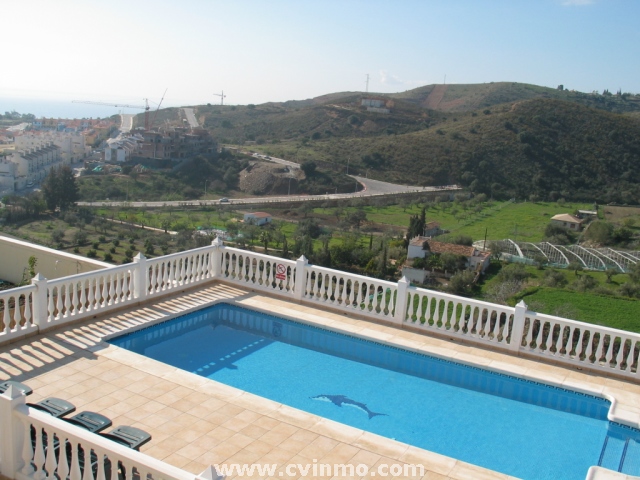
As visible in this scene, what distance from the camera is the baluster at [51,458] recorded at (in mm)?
3791

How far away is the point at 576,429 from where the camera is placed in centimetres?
619

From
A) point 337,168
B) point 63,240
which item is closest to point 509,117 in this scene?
point 337,168

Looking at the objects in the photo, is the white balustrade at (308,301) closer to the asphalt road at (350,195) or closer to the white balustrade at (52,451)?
the white balustrade at (52,451)

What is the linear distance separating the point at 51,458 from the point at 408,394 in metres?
4.06

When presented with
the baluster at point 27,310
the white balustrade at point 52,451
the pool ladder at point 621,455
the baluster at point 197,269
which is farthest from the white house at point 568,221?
the white balustrade at point 52,451

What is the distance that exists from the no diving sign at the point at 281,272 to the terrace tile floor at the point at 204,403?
219cm

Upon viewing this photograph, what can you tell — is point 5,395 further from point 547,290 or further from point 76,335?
point 547,290

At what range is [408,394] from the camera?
6699mm

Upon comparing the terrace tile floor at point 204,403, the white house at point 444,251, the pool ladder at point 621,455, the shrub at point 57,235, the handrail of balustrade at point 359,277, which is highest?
the handrail of balustrade at point 359,277

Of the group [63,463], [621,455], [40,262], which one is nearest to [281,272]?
[40,262]

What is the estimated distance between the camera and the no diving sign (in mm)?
9344

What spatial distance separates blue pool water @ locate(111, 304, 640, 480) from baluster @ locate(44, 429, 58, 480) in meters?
2.77

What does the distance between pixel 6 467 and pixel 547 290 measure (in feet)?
45.4

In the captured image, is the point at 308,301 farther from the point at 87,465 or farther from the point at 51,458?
the point at 87,465
